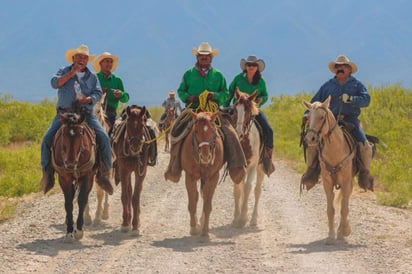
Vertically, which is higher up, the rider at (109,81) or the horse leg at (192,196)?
the rider at (109,81)

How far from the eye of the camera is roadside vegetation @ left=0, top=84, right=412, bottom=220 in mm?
19391

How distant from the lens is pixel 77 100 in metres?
12.9

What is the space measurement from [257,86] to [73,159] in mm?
4433

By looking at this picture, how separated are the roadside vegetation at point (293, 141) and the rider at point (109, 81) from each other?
9.69 feet

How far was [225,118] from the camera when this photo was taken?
14062mm

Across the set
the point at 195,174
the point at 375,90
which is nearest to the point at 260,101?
the point at 195,174

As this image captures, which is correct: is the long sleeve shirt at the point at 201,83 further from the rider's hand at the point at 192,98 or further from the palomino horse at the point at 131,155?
the palomino horse at the point at 131,155

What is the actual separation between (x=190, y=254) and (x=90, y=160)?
92.0 inches

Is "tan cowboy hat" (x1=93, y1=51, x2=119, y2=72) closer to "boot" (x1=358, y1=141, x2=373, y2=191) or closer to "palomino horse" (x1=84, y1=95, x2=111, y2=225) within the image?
"palomino horse" (x1=84, y1=95, x2=111, y2=225)

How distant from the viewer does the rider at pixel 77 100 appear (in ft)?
42.2

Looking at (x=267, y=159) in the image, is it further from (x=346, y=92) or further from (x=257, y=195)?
(x=346, y=92)

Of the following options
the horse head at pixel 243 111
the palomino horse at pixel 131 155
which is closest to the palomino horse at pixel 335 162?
the horse head at pixel 243 111

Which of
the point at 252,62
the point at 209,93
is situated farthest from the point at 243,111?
the point at 252,62

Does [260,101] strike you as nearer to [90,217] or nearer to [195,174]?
[195,174]
